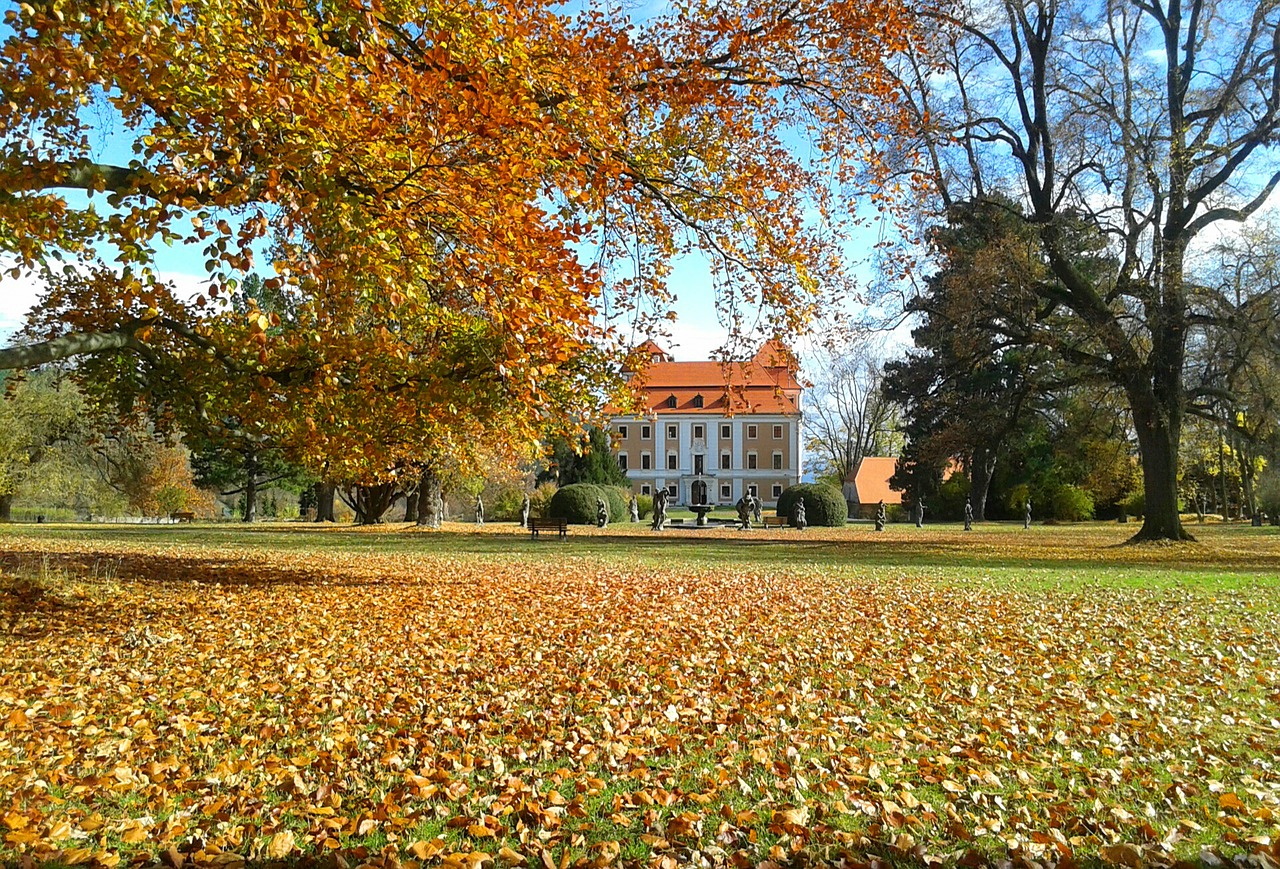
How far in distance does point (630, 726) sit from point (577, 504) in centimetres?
2877

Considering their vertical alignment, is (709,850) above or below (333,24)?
below

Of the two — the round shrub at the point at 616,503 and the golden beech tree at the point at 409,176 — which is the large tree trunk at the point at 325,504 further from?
the golden beech tree at the point at 409,176

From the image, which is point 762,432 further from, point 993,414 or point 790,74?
point 790,74

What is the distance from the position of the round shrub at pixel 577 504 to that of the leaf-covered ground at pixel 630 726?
22.7 meters

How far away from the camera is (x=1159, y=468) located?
21.9m

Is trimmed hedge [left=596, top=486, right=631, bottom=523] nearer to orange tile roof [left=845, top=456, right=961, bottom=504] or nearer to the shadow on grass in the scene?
the shadow on grass

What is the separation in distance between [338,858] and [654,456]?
2873 inches

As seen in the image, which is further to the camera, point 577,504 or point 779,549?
point 577,504

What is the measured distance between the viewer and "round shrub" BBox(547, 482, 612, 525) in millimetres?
33812

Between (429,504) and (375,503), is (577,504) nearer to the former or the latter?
(429,504)

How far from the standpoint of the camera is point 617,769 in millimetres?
4367

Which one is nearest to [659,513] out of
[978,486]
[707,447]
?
[978,486]

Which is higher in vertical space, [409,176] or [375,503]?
[409,176]

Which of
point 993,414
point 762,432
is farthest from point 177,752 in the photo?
point 762,432
